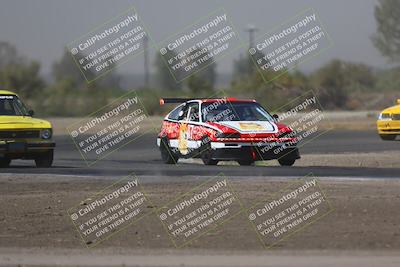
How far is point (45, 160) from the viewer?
22344mm

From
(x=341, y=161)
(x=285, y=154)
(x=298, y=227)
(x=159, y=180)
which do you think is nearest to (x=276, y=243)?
(x=298, y=227)

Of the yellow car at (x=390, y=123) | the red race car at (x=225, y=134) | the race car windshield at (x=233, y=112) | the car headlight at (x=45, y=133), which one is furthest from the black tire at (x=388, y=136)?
the car headlight at (x=45, y=133)

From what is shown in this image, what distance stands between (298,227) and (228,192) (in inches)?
122

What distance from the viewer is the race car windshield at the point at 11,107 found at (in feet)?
73.8

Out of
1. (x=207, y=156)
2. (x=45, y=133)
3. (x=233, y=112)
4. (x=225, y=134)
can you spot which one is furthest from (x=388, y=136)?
(x=45, y=133)

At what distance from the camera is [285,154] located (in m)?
21.7

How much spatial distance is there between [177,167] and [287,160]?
2.29m

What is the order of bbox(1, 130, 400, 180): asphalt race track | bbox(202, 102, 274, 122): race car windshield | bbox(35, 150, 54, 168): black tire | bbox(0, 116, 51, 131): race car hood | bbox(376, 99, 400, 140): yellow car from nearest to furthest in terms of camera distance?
bbox(1, 130, 400, 180): asphalt race track → bbox(0, 116, 51, 131): race car hood → bbox(35, 150, 54, 168): black tire → bbox(202, 102, 274, 122): race car windshield → bbox(376, 99, 400, 140): yellow car

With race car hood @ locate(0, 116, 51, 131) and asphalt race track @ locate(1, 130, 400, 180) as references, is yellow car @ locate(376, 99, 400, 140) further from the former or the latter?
race car hood @ locate(0, 116, 51, 131)

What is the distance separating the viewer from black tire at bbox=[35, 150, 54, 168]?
22.2 metres

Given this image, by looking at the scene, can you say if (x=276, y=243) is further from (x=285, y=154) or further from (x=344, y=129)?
(x=344, y=129)

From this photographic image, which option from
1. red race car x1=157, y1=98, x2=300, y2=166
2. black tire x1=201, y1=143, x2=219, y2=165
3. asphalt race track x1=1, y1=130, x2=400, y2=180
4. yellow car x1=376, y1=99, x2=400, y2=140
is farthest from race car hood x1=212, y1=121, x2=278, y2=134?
yellow car x1=376, y1=99, x2=400, y2=140

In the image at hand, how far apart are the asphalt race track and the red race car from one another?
330 millimetres

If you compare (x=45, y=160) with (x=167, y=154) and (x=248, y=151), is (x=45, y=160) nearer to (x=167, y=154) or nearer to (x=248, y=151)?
(x=167, y=154)
